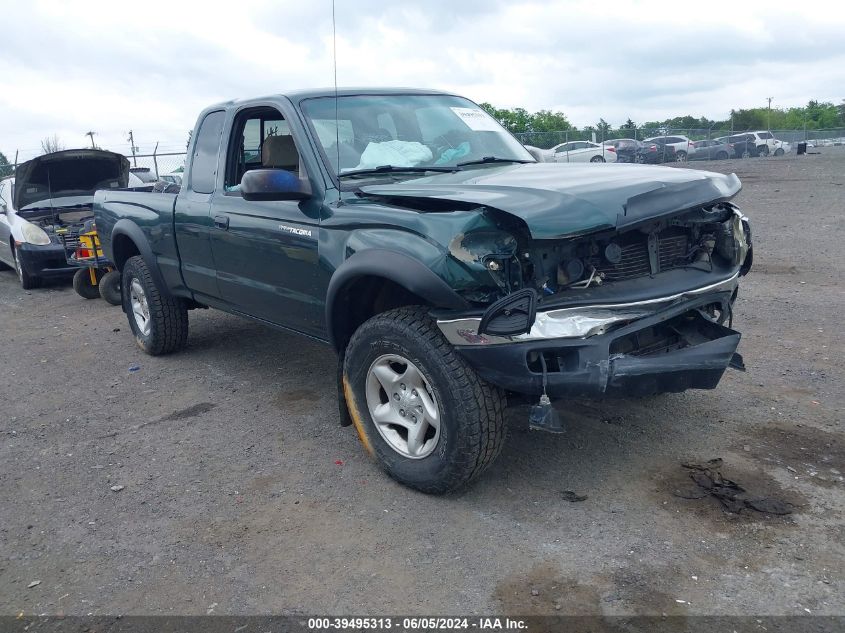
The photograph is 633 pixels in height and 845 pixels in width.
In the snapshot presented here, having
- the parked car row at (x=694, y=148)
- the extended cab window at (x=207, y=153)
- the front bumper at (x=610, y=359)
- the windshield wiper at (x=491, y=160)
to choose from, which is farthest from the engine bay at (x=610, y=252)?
the parked car row at (x=694, y=148)

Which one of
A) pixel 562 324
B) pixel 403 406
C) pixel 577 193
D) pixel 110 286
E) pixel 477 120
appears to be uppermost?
pixel 477 120

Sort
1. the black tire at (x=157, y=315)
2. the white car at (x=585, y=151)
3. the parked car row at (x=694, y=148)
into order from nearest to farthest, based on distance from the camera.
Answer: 1. the black tire at (x=157, y=315)
2. the white car at (x=585, y=151)
3. the parked car row at (x=694, y=148)

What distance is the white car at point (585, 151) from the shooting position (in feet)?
95.4

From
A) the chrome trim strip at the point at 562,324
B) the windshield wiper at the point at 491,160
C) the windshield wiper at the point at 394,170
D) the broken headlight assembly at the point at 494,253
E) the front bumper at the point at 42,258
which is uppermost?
the windshield wiper at the point at 491,160

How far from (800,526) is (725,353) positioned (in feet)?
2.66

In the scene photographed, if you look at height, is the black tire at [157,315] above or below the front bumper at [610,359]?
below

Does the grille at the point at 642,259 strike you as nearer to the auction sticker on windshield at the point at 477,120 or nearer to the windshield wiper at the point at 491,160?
the windshield wiper at the point at 491,160

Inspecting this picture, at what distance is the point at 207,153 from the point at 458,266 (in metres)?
2.90

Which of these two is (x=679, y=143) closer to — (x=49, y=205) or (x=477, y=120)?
(x=49, y=205)

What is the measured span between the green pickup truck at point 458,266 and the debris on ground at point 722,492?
511mm

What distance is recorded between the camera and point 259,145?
5230mm

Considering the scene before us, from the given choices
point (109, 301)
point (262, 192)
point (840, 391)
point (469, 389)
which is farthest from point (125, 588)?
point (109, 301)

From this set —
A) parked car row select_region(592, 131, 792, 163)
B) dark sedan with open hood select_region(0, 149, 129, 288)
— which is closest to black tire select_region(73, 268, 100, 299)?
dark sedan with open hood select_region(0, 149, 129, 288)

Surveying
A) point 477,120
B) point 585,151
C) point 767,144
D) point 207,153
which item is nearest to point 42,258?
point 207,153
